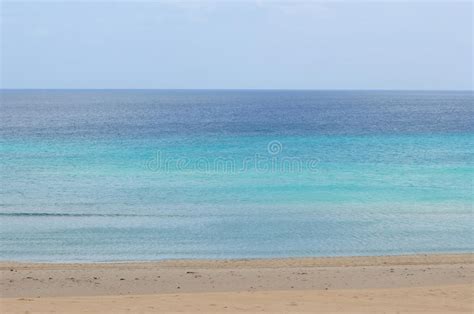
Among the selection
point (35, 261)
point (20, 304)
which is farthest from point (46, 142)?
point (20, 304)

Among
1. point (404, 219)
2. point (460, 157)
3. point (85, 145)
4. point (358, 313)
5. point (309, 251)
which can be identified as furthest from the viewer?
point (85, 145)

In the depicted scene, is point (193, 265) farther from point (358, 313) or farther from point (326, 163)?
point (326, 163)

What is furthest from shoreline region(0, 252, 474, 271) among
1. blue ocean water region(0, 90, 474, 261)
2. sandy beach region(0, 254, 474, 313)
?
blue ocean water region(0, 90, 474, 261)

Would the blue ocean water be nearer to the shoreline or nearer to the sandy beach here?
the shoreline

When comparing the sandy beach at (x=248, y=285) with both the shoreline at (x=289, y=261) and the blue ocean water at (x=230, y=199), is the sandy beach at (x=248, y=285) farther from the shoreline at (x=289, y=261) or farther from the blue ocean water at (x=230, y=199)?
the blue ocean water at (x=230, y=199)

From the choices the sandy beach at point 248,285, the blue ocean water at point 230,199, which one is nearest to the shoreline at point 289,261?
the sandy beach at point 248,285

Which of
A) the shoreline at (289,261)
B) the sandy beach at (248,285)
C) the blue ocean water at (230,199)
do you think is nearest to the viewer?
the sandy beach at (248,285)

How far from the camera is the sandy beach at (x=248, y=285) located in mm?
9930

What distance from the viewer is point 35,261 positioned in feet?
47.0

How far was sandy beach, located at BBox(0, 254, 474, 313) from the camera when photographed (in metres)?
9.93

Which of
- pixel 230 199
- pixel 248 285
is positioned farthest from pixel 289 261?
pixel 230 199

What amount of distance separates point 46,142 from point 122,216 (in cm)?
2654

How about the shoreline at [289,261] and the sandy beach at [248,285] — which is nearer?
the sandy beach at [248,285]

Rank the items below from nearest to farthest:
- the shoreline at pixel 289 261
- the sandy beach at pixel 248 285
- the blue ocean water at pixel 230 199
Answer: the sandy beach at pixel 248 285 < the shoreline at pixel 289 261 < the blue ocean water at pixel 230 199
